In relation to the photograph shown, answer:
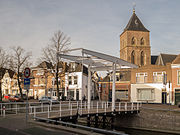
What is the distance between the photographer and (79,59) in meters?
20.0

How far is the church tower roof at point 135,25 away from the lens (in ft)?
225

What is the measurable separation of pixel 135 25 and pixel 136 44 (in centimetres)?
667

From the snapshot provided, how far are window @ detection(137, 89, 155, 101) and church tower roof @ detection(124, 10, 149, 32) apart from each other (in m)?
33.5

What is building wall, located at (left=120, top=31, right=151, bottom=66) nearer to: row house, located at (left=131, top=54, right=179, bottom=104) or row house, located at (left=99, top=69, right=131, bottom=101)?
row house, located at (left=99, top=69, right=131, bottom=101)

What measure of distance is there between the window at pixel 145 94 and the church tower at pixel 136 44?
88.4 feet

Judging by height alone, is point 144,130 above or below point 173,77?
below

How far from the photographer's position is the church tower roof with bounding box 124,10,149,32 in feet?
225

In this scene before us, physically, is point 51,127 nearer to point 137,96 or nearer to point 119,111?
Result: point 119,111

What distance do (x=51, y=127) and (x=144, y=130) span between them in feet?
50.9

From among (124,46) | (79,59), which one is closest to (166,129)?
(79,59)

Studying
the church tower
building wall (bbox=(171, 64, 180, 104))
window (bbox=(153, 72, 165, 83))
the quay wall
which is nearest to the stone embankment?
the quay wall

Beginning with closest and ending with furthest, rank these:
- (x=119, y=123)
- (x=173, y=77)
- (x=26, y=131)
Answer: (x=26, y=131) < (x=119, y=123) < (x=173, y=77)

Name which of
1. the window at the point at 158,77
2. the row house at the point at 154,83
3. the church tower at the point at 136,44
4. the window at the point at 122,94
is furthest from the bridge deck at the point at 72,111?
the church tower at the point at 136,44

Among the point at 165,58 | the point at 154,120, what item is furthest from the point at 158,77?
the point at 154,120
